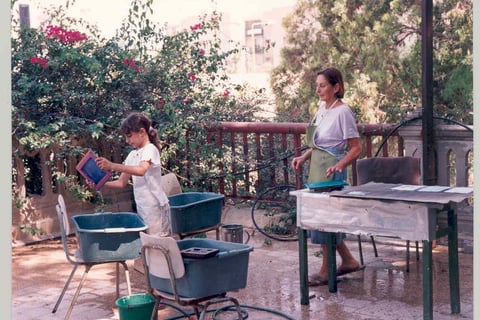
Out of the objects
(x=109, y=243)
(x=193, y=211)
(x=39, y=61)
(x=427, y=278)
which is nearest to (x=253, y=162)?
(x=39, y=61)

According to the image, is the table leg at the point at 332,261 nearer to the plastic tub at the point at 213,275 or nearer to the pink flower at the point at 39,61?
the plastic tub at the point at 213,275

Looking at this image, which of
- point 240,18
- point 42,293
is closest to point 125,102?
point 42,293

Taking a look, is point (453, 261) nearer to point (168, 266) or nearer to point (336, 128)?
point (336, 128)

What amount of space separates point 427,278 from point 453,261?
0.55m

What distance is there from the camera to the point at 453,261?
6242 millimetres

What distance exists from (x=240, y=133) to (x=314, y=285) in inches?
157

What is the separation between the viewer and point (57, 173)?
9.27m

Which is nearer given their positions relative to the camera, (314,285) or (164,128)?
(314,285)

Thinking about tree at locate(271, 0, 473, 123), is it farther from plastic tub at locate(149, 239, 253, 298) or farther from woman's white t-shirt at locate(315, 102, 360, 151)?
plastic tub at locate(149, 239, 253, 298)

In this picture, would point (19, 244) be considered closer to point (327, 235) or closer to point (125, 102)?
point (125, 102)

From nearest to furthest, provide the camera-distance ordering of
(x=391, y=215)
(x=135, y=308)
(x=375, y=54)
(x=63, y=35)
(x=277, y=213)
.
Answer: (x=135, y=308) → (x=391, y=215) → (x=63, y=35) → (x=277, y=213) → (x=375, y=54)

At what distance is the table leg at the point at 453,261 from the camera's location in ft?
20.3

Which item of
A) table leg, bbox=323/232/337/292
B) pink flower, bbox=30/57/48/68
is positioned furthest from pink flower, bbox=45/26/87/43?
table leg, bbox=323/232/337/292

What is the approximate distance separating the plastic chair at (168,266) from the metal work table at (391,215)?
129cm
